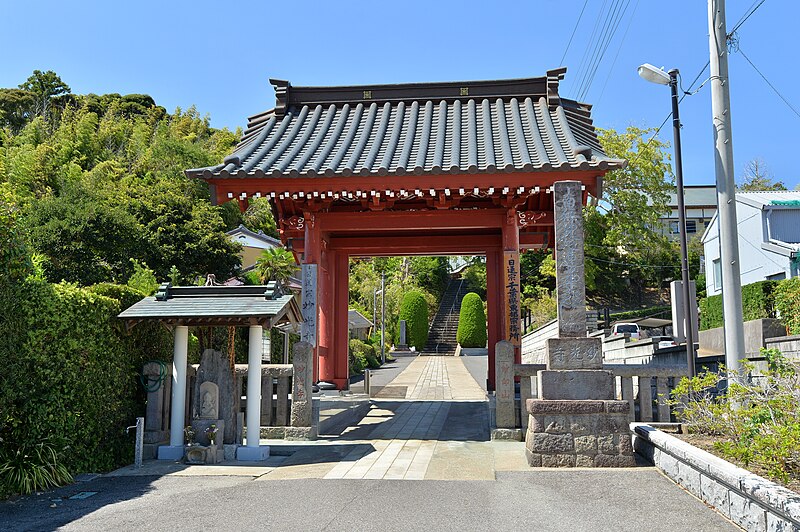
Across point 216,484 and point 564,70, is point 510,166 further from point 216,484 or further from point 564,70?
point 216,484

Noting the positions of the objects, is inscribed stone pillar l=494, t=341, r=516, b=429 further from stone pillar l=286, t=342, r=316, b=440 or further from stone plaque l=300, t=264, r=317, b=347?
stone plaque l=300, t=264, r=317, b=347

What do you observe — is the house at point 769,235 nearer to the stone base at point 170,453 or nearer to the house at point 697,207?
the stone base at point 170,453

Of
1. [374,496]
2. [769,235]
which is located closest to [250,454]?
[374,496]

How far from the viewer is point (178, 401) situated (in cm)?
802

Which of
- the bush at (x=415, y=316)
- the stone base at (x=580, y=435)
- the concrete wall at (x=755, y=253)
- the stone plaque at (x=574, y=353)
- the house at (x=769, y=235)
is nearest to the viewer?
the stone base at (x=580, y=435)

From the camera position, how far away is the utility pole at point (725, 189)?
Answer: 7.72 m

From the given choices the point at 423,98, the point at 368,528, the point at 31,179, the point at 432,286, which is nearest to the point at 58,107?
the point at 31,179

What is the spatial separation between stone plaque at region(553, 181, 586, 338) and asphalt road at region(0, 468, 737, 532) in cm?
182

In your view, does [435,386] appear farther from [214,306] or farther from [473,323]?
[473,323]

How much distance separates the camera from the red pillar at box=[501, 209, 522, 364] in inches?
429

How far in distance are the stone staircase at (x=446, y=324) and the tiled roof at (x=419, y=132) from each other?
108ft

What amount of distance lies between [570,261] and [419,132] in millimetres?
4900

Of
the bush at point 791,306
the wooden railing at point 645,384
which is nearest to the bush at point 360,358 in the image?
the bush at point 791,306

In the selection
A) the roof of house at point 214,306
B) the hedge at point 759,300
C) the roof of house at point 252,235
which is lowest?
the roof of house at point 214,306
